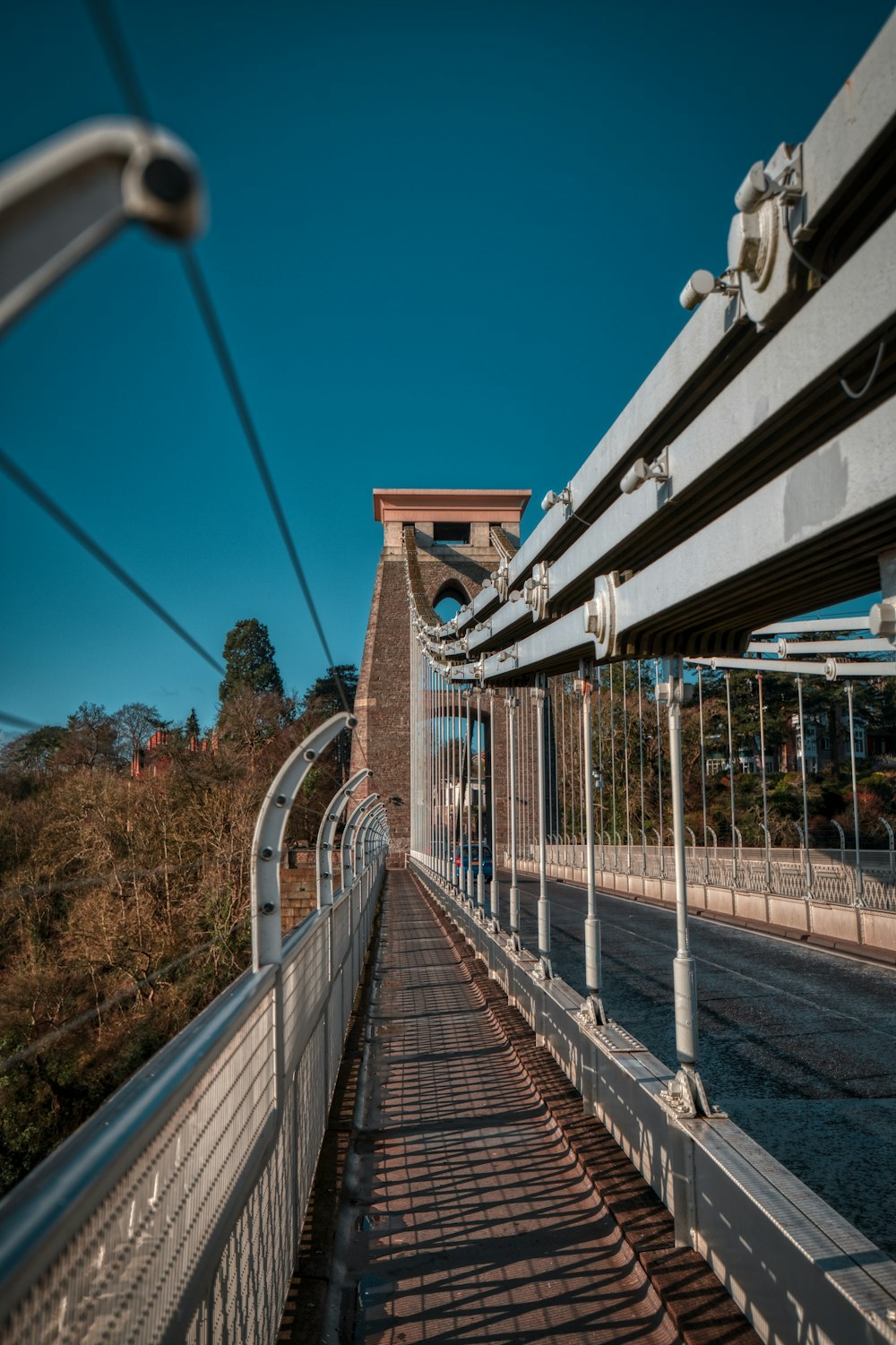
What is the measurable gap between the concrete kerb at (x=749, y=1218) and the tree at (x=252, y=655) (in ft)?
186

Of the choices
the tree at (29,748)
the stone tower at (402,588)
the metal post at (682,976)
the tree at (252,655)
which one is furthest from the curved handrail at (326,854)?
the tree at (252,655)

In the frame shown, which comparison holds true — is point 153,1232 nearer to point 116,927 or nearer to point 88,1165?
point 88,1165

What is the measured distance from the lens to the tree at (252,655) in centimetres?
6147

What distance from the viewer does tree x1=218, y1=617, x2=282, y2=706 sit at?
202ft

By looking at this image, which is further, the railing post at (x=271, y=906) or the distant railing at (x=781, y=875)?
the distant railing at (x=781, y=875)

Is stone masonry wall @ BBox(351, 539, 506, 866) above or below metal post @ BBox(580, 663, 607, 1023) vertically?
above

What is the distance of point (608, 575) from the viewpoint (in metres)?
4.89

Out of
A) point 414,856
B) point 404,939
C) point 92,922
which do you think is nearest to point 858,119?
point 92,922

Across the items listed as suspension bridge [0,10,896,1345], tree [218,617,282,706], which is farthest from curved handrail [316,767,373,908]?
tree [218,617,282,706]

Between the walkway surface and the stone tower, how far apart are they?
38341mm

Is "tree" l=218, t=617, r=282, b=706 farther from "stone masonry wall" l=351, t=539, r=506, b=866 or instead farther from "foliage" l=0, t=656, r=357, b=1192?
"foliage" l=0, t=656, r=357, b=1192

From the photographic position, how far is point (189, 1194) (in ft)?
6.14

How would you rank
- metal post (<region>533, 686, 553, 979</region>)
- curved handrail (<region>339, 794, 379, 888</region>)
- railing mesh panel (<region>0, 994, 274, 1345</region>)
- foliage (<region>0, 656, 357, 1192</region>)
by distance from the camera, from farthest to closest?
foliage (<region>0, 656, 357, 1192</region>) → curved handrail (<region>339, 794, 379, 888</region>) → metal post (<region>533, 686, 553, 979</region>) → railing mesh panel (<region>0, 994, 274, 1345</region>)

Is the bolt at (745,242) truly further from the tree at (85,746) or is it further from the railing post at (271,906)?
the tree at (85,746)
